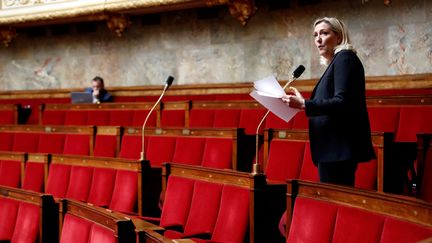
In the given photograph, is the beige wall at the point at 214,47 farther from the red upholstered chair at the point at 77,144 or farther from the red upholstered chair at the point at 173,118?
the red upholstered chair at the point at 77,144

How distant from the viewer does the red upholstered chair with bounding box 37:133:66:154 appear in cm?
113

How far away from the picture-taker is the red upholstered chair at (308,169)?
711 millimetres

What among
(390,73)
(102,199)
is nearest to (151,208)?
(102,199)

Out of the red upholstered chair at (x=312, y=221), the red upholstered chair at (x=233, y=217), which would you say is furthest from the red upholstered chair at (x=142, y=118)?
the red upholstered chair at (x=312, y=221)

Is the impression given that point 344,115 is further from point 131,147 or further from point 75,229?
point 131,147

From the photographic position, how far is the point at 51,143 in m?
1.14

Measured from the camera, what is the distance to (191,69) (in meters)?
1.54

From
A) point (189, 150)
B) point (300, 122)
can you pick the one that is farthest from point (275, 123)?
point (189, 150)

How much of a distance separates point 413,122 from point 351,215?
38 centimetres

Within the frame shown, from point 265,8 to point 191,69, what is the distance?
0.25m

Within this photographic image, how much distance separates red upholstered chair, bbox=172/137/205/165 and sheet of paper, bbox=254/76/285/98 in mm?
354

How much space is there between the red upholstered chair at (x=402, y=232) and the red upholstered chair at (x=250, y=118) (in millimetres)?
594

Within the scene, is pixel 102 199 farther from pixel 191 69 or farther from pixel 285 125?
pixel 191 69

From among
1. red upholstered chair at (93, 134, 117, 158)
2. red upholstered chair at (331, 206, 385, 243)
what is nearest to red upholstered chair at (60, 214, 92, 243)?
red upholstered chair at (331, 206, 385, 243)
